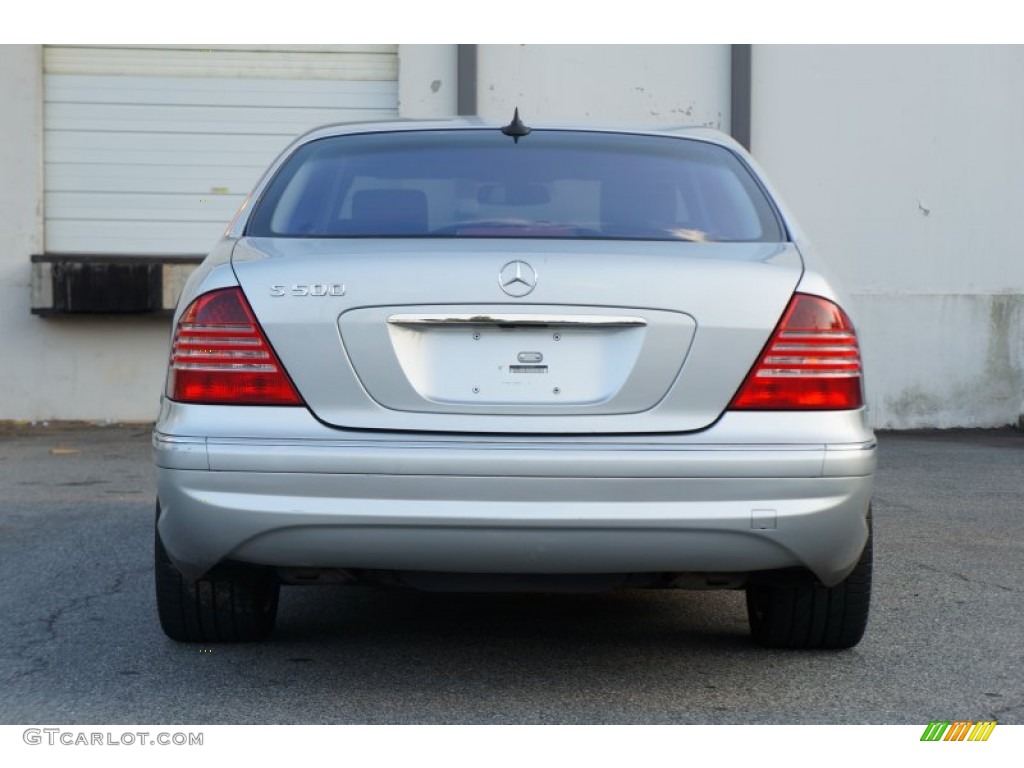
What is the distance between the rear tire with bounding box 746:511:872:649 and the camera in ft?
13.7

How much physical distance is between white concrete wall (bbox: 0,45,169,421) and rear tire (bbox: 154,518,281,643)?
8.07 m

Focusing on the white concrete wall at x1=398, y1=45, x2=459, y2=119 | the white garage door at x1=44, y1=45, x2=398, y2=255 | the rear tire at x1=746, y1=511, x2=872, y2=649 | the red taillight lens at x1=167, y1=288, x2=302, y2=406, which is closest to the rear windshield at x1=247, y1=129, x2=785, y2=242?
the red taillight lens at x1=167, y1=288, x2=302, y2=406

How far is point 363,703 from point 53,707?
0.76 metres

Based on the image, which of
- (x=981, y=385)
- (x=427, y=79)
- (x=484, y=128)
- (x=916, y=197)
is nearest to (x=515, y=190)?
(x=484, y=128)

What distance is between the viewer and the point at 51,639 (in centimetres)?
448

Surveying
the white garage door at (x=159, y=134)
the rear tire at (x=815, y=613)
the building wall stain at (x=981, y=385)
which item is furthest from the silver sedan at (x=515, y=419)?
the building wall stain at (x=981, y=385)


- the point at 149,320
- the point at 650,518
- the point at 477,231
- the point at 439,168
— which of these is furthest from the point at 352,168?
the point at 149,320

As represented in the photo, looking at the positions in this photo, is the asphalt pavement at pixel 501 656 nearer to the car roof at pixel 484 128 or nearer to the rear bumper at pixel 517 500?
the rear bumper at pixel 517 500

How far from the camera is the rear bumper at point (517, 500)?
11.5 ft

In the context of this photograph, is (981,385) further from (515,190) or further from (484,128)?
(515,190)

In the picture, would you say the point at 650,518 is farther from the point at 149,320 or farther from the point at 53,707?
the point at 149,320

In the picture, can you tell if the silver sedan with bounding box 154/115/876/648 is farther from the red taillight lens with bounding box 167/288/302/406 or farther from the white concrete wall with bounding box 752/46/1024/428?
the white concrete wall with bounding box 752/46/1024/428
